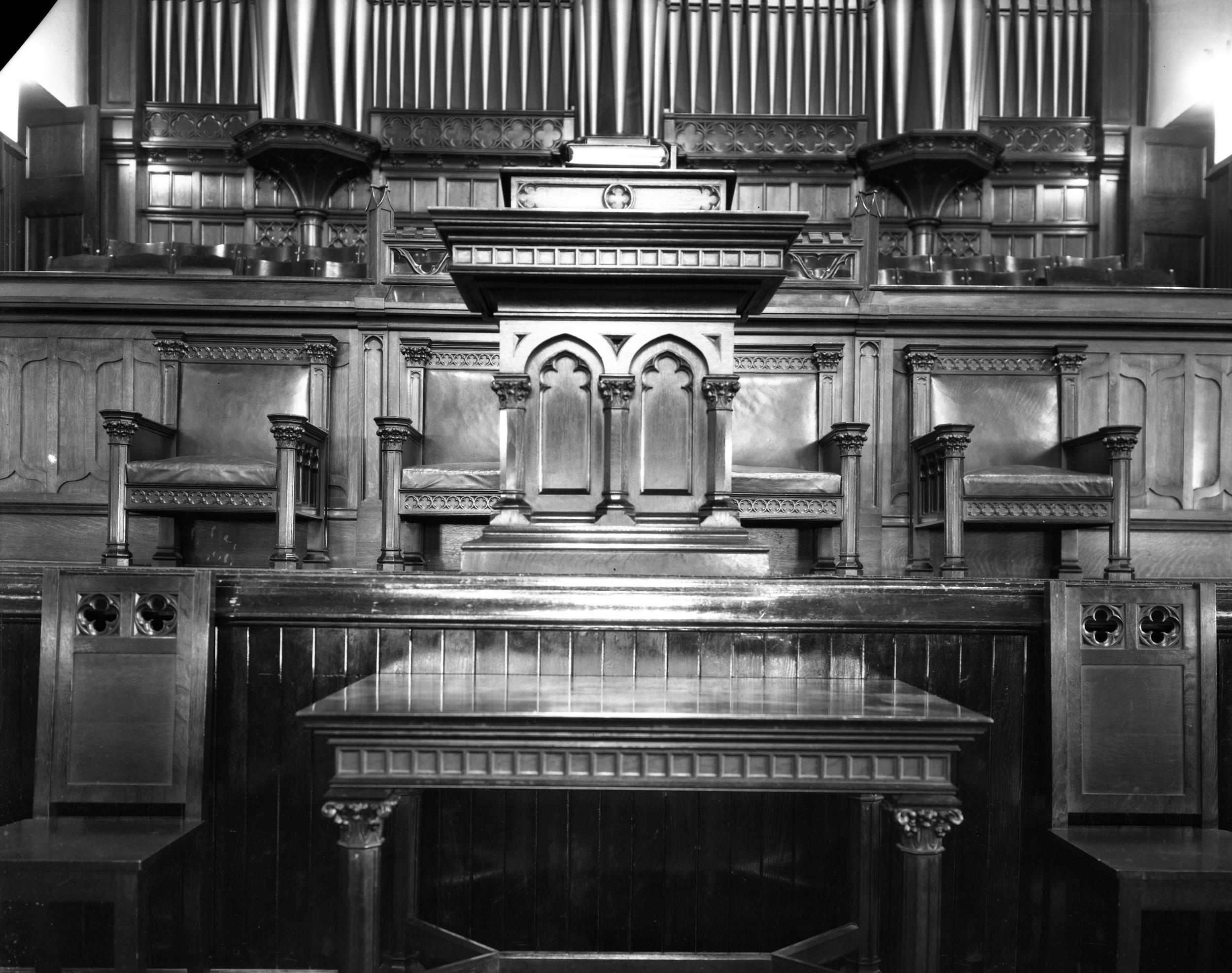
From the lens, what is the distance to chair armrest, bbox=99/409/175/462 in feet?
13.9

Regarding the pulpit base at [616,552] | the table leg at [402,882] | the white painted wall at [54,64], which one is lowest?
the table leg at [402,882]

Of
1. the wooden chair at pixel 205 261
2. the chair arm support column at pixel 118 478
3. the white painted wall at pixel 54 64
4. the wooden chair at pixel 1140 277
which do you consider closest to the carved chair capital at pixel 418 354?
the wooden chair at pixel 205 261

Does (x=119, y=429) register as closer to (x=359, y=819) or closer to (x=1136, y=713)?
(x=359, y=819)

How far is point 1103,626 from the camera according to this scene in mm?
2396

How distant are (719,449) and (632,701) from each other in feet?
3.48

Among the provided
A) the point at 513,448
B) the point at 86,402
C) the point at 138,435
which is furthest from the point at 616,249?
the point at 86,402

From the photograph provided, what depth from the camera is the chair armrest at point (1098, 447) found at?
168 inches

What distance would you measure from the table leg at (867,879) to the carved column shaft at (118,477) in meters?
3.09

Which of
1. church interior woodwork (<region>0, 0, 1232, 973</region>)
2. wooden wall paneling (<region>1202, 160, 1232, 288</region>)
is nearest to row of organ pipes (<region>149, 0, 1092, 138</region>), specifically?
wooden wall paneling (<region>1202, 160, 1232, 288</region>)

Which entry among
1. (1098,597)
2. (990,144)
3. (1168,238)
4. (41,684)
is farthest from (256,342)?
(1168,238)

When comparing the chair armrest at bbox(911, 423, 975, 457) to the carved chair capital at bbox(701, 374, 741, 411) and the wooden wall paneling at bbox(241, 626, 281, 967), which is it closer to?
the carved chair capital at bbox(701, 374, 741, 411)

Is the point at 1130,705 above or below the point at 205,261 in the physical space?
below

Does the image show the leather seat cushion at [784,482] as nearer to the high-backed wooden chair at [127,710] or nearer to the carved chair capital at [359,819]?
the high-backed wooden chair at [127,710]

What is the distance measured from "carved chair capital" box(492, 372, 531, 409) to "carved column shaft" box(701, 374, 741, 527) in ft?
1.54
